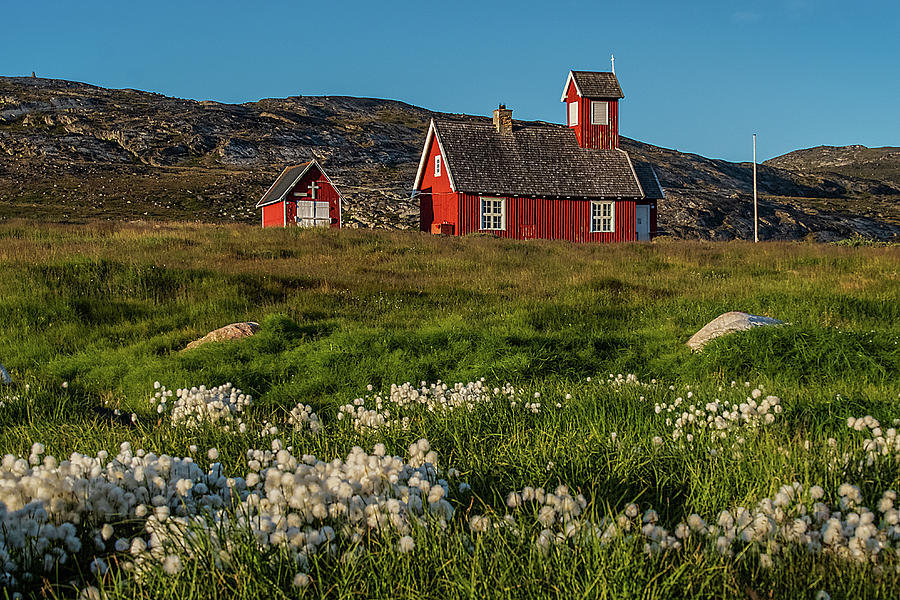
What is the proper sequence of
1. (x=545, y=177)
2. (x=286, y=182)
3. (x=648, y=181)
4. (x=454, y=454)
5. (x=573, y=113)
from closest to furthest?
(x=454, y=454), (x=545, y=177), (x=573, y=113), (x=648, y=181), (x=286, y=182)

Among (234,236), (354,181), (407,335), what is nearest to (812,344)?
(407,335)

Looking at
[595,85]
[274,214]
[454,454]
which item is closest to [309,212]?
[274,214]

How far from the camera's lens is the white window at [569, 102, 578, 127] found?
4550 cm

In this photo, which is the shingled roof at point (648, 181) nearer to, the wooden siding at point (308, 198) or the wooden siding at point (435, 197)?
the wooden siding at point (435, 197)

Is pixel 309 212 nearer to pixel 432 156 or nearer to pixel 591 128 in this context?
pixel 432 156

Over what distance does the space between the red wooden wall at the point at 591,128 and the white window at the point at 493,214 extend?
7227 mm

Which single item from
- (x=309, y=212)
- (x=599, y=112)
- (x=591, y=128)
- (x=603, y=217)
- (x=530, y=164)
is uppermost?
(x=599, y=112)

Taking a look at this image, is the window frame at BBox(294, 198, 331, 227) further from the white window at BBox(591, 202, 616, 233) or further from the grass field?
the grass field

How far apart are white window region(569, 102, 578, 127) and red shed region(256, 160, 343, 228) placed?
1868 centimetres

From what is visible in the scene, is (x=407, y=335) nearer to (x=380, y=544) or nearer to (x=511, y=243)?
(x=380, y=544)

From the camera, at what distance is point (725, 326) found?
39.3ft

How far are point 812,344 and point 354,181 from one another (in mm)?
77957

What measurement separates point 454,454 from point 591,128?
4329 cm

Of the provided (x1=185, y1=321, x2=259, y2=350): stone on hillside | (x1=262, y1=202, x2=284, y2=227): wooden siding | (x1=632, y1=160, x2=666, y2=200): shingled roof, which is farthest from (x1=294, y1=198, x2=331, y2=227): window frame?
(x1=185, y1=321, x2=259, y2=350): stone on hillside
